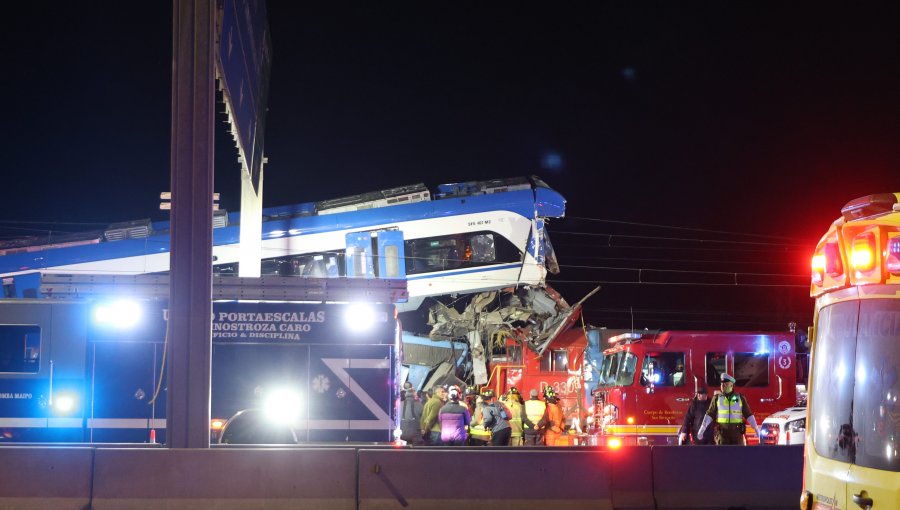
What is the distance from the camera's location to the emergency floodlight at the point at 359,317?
13312 mm

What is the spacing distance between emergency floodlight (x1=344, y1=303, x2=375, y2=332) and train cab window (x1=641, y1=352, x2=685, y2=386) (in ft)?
22.8

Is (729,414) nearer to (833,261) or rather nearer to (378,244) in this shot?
(833,261)

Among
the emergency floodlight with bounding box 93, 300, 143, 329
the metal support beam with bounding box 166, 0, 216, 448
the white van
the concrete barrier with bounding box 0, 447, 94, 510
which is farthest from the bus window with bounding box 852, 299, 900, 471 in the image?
the emergency floodlight with bounding box 93, 300, 143, 329

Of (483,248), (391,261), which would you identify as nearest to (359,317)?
(391,261)

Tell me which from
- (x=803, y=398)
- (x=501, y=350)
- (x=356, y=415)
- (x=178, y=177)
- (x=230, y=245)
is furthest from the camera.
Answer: (x=501, y=350)

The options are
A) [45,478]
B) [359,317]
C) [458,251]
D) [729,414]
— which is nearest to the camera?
[45,478]

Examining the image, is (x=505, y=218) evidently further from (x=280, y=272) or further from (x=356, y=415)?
(x=356, y=415)

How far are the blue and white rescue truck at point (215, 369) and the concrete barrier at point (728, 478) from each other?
4891 mm

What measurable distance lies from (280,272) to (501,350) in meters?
6.35

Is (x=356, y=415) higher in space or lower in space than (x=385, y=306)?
lower

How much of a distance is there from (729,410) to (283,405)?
6324 millimetres

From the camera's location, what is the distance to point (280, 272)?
2269 centimetres

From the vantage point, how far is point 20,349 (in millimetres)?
13438

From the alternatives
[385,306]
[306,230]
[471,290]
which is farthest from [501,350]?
[385,306]
